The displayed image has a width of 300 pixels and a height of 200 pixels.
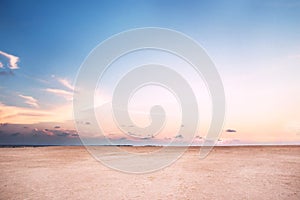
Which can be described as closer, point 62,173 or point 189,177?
point 189,177

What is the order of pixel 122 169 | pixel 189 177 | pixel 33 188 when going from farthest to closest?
pixel 122 169 → pixel 189 177 → pixel 33 188

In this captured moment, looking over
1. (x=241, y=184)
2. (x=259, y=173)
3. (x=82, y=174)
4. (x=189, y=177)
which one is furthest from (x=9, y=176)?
(x=259, y=173)

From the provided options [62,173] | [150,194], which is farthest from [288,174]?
[62,173]

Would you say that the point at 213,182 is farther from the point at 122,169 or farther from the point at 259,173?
the point at 122,169

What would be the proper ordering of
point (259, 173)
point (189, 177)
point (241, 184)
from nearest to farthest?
1. point (241, 184)
2. point (189, 177)
3. point (259, 173)

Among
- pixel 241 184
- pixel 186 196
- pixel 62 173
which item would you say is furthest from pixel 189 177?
pixel 62 173

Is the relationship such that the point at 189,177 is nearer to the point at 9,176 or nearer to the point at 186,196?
the point at 186,196

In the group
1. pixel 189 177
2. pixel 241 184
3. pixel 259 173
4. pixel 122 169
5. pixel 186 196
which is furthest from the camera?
pixel 122 169

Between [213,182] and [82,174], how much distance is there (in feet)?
27.8

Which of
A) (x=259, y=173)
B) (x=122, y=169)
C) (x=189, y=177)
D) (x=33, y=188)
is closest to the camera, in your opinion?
(x=33, y=188)

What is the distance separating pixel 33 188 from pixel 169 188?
6.82m

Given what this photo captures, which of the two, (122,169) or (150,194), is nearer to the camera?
(150,194)

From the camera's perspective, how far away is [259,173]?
18.7m

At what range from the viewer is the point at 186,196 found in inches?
493
